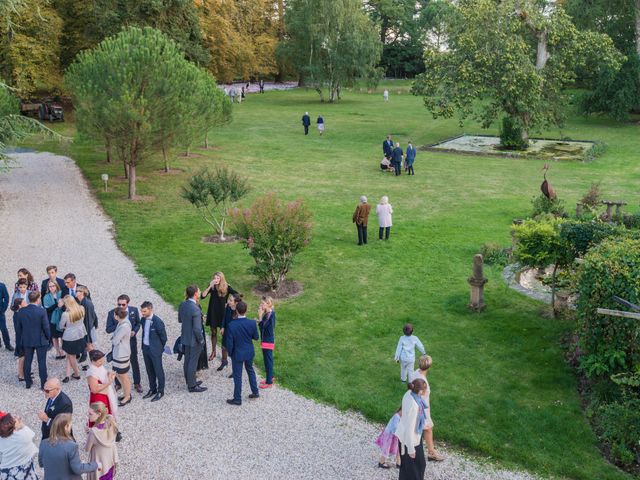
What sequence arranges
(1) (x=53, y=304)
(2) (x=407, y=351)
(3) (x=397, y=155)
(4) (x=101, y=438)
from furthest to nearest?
(3) (x=397, y=155)
(1) (x=53, y=304)
(2) (x=407, y=351)
(4) (x=101, y=438)

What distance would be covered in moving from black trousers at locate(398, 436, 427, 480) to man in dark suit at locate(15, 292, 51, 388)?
6.04m

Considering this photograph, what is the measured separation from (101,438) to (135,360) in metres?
3.02

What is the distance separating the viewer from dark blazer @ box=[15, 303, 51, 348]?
32.4ft

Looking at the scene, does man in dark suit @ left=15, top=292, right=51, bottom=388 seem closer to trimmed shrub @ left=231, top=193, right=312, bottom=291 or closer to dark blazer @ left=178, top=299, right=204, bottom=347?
dark blazer @ left=178, top=299, right=204, bottom=347

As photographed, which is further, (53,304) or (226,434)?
(53,304)

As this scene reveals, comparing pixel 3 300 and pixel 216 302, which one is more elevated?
pixel 216 302

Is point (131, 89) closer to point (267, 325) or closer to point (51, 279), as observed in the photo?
point (51, 279)

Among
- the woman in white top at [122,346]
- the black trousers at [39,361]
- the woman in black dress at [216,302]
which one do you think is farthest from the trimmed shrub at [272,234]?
the black trousers at [39,361]

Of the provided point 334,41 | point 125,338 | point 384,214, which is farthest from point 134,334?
point 334,41

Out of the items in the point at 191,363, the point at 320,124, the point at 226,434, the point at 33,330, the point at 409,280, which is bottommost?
the point at 226,434

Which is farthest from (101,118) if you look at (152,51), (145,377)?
(145,377)

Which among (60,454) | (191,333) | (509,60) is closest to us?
(60,454)

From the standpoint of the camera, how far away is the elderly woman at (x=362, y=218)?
17203mm

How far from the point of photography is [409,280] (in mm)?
14875
